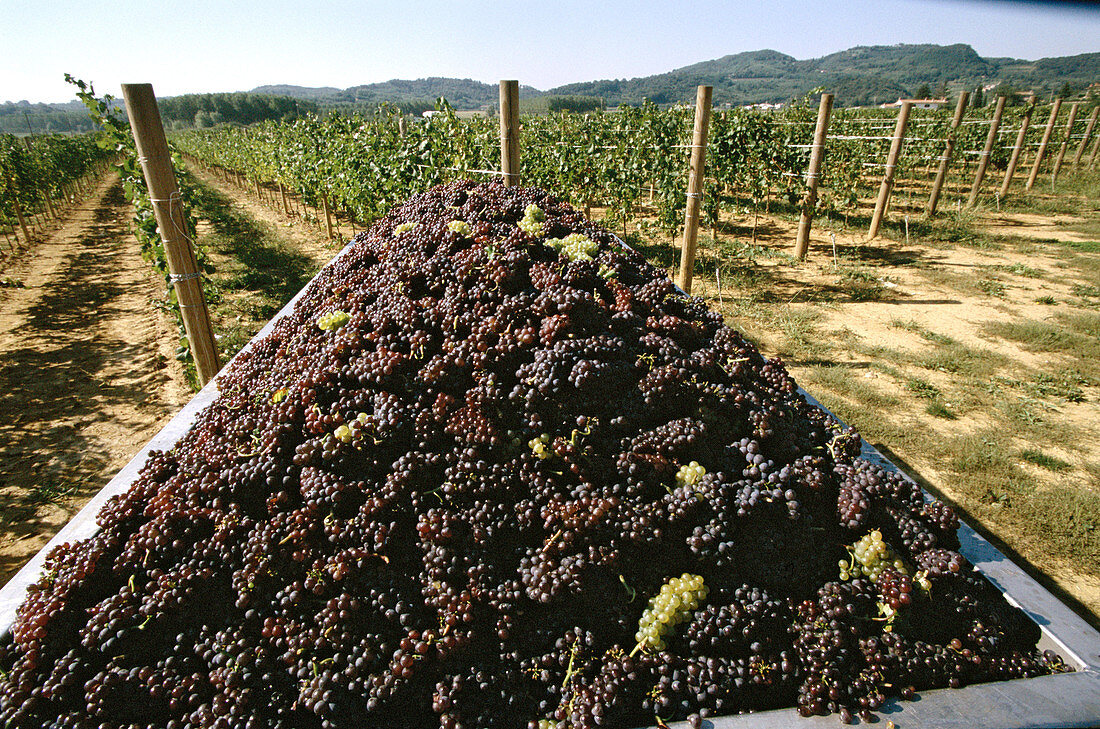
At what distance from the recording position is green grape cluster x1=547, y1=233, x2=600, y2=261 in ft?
8.65

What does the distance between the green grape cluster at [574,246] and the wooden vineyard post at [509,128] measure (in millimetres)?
1991

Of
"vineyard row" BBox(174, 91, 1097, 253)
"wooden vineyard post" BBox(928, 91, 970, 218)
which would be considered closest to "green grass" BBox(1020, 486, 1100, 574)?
"vineyard row" BBox(174, 91, 1097, 253)

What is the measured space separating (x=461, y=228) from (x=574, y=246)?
60 cm

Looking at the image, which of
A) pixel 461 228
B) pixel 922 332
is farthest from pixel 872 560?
pixel 922 332

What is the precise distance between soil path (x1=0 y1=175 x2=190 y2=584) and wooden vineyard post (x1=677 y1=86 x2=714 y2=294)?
5.71 metres

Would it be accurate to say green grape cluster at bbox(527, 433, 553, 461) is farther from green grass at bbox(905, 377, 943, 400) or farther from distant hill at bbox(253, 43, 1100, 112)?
distant hill at bbox(253, 43, 1100, 112)

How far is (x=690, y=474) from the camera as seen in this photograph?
178 centimetres

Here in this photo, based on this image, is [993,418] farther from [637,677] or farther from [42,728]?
[42,728]

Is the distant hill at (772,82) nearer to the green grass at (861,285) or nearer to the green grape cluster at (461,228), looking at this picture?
the green grass at (861,285)

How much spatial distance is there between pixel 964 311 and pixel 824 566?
7311 millimetres

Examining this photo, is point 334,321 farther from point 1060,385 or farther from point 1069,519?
point 1060,385

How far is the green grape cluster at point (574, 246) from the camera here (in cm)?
264

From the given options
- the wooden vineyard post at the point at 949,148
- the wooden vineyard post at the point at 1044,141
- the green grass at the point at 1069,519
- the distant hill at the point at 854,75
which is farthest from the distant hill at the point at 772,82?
the green grass at the point at 1069,519

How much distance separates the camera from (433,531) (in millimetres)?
1621
